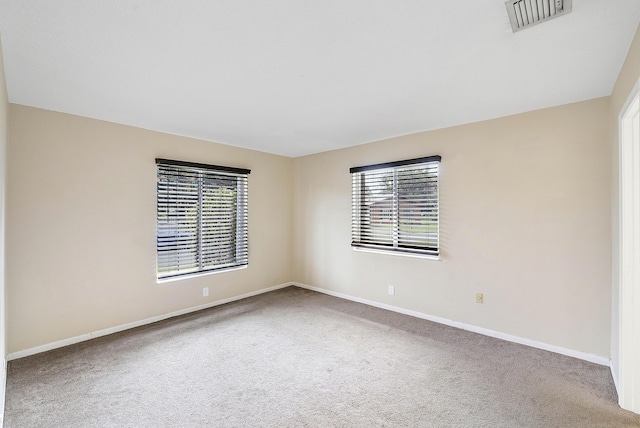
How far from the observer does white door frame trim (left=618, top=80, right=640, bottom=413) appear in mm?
1944

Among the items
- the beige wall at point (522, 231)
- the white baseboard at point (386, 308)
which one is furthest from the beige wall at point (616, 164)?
the white baseboard at point (386, 308)

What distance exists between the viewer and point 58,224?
2.93 m

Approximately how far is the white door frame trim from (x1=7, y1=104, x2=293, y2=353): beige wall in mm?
4231

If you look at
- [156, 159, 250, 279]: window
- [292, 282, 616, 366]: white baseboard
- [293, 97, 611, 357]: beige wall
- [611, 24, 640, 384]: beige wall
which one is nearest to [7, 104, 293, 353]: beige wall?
[156, 159, 250, 279]: window

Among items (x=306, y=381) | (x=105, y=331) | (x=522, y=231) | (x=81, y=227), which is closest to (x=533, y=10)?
(x=522, y=231)

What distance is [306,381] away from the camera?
235 centimetres

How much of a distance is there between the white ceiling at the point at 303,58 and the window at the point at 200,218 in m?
0.94

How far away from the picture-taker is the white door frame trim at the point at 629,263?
6.38ft

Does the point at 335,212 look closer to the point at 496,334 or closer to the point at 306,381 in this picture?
the point at 496,334

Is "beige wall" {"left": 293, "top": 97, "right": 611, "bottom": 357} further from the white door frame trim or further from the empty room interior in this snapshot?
the white door frame trim

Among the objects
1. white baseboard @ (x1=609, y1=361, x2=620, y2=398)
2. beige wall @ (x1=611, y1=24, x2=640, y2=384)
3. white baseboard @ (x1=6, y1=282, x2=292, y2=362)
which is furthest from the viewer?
white baseboard @ (x1=6, y1=282, x2=292, y2=362)

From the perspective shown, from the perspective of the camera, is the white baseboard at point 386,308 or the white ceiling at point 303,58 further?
the white baseboard at point 386,308

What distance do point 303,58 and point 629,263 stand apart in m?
2.59

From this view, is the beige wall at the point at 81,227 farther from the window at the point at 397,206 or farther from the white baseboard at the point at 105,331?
the window at the point at 397,206
